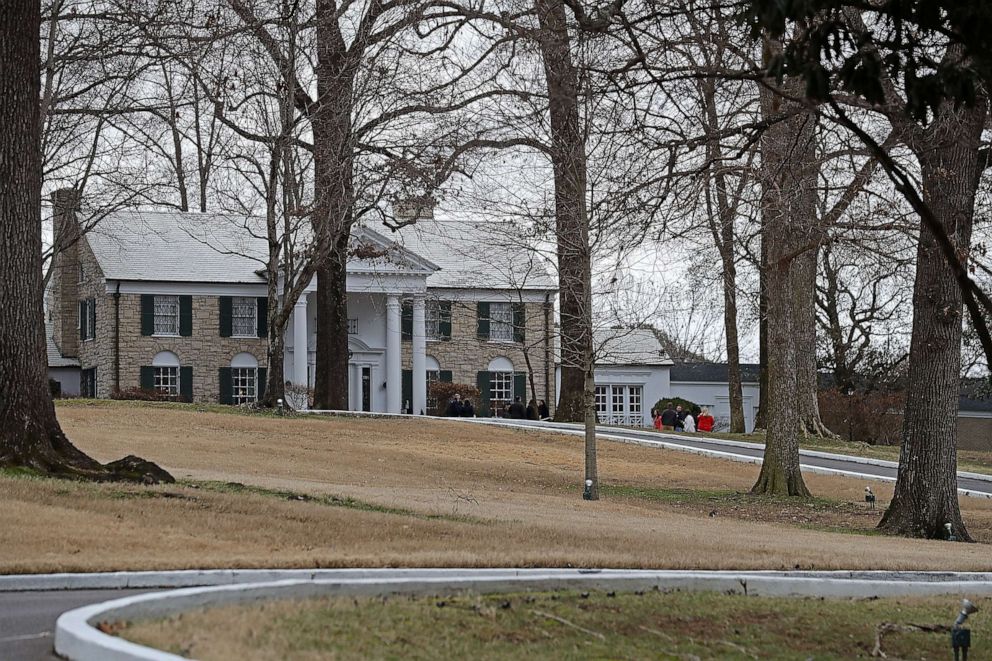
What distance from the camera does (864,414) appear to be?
160 feet

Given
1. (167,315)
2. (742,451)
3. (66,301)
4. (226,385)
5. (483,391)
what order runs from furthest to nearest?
(66,301) < (483,391) < (226,385) < (167,315) < (742,451)

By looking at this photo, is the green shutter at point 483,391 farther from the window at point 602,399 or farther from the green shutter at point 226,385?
the green shutter at point 226,385

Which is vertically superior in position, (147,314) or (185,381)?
(147,314)

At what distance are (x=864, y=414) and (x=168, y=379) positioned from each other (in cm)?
2548

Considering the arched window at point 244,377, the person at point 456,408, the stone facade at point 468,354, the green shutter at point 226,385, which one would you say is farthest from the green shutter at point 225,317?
the person at point 456,408

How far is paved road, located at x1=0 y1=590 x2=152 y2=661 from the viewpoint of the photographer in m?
7.54

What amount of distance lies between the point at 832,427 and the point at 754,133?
118ft

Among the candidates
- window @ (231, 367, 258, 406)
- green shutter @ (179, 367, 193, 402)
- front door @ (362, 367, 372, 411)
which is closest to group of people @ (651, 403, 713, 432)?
front door @ (362, 367, 372, 411)

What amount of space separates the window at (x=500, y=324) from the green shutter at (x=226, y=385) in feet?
33.8

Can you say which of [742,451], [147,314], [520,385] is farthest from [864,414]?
[147,314]

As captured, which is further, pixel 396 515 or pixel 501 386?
Result: pixel 501 386

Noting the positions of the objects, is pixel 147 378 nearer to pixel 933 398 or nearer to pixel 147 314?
pixel 147 314

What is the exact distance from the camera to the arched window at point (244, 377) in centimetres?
5025

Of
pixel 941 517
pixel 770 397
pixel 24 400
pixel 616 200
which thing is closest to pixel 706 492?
pixel 770 397
